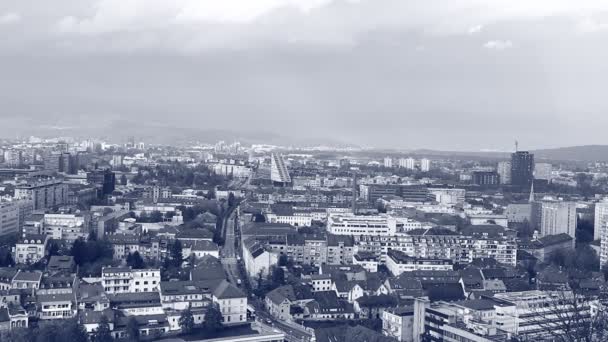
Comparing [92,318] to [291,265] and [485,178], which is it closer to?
[291,265]

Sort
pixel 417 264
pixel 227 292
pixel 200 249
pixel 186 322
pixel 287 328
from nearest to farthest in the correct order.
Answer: pixel 186 322 → pixel 287 328 → pixel 227 292 → pixel 417 264 → pixel 200 249

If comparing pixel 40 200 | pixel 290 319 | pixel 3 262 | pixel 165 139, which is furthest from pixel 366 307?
pixel 165 139

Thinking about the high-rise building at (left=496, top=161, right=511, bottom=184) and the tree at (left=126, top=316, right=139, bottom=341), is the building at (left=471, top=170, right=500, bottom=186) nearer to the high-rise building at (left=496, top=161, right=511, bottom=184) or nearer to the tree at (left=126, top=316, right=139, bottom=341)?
the high-rise building at (left=496, top=161, right=511, bottom=184)

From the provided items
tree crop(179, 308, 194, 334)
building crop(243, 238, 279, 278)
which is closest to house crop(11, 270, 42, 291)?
Answer: tree crop(179, 308, 194, 334)

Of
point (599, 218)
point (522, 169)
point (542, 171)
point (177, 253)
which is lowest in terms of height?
point (177, 253)

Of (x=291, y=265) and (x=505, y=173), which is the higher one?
(x=505, y=173)

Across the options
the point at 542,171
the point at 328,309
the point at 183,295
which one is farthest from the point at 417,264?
the point at 542,171

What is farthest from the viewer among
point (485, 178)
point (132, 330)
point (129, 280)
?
point (485, 178)
